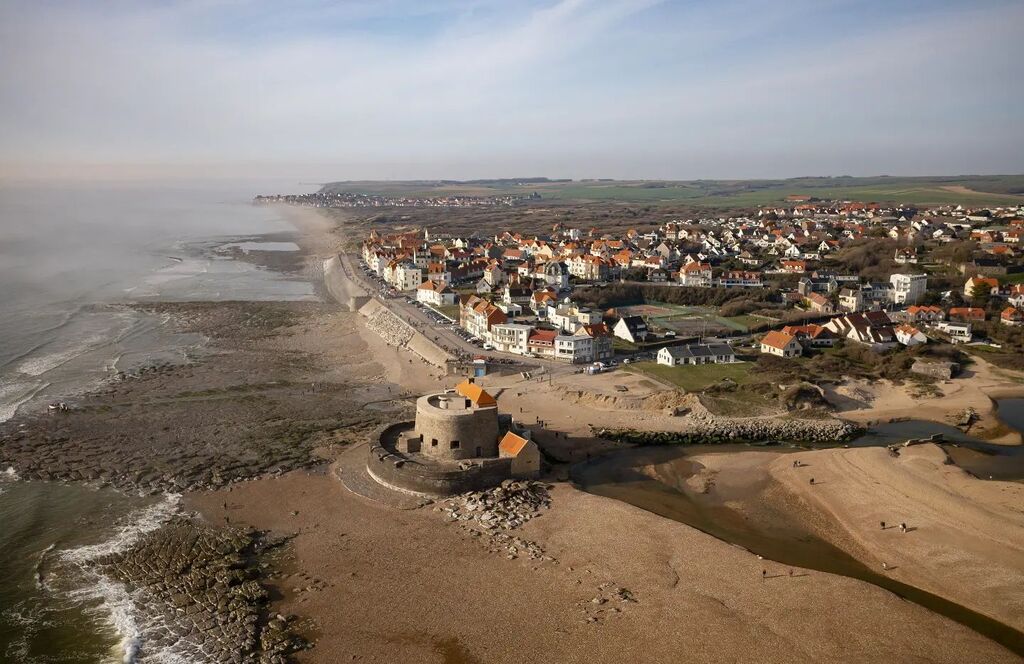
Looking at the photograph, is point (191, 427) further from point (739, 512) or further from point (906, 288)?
point (906, 288)

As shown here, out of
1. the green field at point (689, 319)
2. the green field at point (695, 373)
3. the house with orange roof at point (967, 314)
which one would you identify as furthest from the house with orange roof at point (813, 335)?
the house with orange roof at point (967, 314)

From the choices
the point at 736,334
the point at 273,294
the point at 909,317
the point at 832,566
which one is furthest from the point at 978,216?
the point at 832,566

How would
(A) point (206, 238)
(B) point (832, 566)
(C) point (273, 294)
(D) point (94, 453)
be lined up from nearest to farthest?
(B) point (832, 566), (D) point (94, 453), (C) point (273, 294), (A) point (206, 238)

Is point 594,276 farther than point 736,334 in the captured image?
Yes

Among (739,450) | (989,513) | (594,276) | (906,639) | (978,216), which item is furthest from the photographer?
(978,216)

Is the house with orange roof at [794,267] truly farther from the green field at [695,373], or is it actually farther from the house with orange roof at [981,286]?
the green field at [695,373]

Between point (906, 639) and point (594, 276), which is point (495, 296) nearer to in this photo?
point (594, 276)
